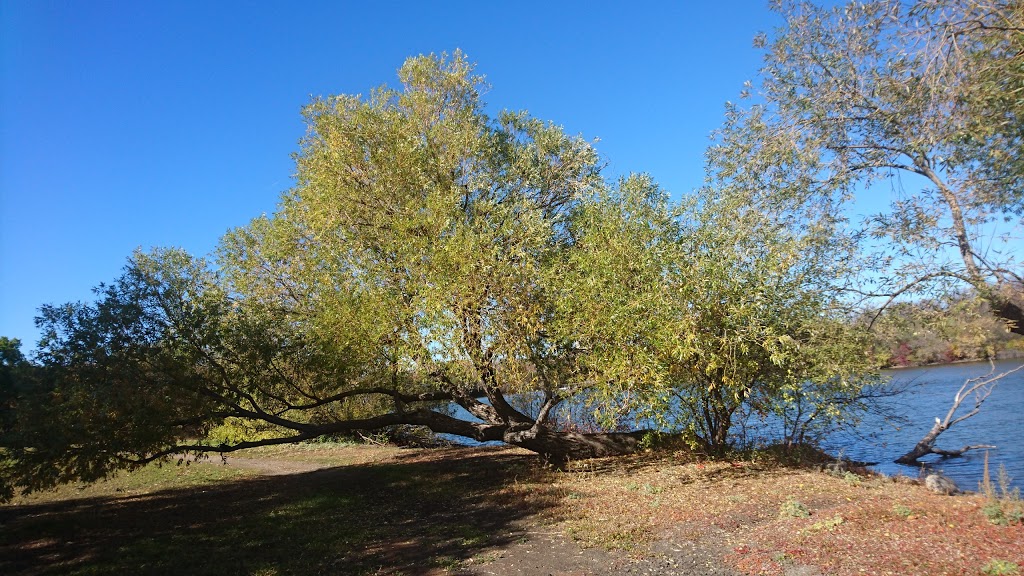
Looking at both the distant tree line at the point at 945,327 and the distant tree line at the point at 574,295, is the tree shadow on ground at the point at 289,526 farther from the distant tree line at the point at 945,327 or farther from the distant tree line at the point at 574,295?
the distant tree line at the point at 945,327

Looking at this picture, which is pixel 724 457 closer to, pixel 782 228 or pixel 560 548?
pixel 782 228

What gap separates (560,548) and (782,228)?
27.2 ft

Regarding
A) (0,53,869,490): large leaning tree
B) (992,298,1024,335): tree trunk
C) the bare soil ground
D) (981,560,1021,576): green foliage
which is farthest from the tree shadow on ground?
(992,298,1024,335): tree trunk

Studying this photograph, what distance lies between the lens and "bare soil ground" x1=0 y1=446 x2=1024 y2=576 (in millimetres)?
6730

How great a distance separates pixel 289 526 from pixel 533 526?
4.80 metres

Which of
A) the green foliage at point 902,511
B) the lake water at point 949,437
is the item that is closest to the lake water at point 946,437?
the lake water at point 949,437

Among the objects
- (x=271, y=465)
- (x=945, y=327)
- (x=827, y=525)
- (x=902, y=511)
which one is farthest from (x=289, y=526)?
(x=945, y=327)

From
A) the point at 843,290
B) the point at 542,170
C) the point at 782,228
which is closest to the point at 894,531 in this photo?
the point at 843,290

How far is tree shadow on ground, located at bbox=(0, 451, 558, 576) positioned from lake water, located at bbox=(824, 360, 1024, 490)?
946 cm

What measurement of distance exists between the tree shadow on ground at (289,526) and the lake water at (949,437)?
373 inches

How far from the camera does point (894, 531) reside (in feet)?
22.9

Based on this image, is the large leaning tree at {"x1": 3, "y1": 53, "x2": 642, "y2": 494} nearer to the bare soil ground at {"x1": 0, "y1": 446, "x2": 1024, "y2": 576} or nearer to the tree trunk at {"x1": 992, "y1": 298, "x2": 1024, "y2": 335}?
the bare soil ground at {"x1": 0, "y1": 446, "x2": 1024, "y2": 576}

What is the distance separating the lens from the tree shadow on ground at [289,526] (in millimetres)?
8250

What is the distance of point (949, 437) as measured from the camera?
1884 centimetres
